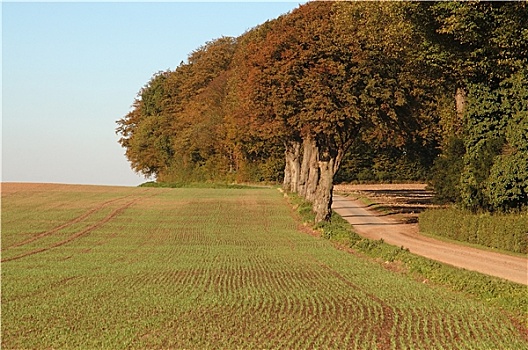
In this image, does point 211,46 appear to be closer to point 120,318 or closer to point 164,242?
point 164,242

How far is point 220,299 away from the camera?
1992cm

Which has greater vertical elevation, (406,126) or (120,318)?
(406,126)

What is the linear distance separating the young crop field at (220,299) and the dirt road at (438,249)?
3.60 m

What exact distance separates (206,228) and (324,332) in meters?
35.2

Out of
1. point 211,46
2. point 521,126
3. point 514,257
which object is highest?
point 211,46

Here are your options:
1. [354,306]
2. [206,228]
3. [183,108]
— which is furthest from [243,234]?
[183,108]

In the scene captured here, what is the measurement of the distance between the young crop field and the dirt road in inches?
142

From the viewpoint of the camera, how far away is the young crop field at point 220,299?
14.5 m

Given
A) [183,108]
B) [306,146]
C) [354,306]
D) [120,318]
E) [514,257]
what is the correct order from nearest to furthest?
[120,318], [354,306], [514,257], [306,146], [183,108]

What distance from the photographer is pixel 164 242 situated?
136ft

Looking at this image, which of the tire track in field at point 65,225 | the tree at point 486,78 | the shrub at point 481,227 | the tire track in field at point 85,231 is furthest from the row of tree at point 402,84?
the tire track in field at point 65,225

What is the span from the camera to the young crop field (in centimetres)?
1450

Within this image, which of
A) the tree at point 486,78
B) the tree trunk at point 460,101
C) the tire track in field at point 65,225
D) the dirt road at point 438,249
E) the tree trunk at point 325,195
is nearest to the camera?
the dirt road at point 438,249

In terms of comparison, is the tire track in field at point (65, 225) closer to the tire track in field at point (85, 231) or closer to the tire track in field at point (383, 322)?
the tire track in field at point (85, 231)
